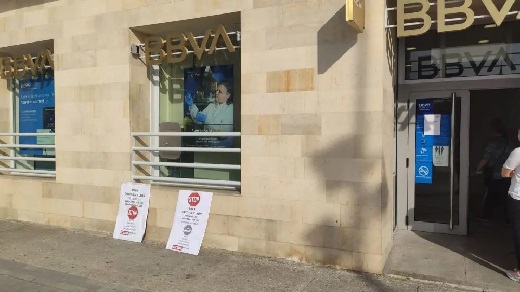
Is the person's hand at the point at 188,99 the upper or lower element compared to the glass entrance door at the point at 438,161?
upper

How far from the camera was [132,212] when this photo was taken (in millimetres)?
6801

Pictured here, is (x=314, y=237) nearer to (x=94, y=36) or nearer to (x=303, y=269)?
(x=303, y=269)

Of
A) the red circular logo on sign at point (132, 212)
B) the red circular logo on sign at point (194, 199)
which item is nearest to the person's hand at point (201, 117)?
the red circular logo on sign at point (194, 199)

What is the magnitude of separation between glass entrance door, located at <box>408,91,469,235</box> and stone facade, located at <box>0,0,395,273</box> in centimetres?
87

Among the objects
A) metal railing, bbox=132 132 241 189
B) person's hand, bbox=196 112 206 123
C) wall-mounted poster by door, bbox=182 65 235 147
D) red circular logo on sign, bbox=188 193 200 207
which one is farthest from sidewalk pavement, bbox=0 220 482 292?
person's hand, bbox=196 112 206 123

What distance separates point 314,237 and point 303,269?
42cm

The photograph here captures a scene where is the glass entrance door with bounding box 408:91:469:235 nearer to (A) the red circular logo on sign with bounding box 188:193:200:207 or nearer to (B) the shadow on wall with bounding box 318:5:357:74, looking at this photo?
(B) the shadow on wall with bounding box 318:5:357:74

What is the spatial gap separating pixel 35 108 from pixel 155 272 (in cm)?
543

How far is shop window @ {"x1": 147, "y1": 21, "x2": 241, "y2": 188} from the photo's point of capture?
6.73 metres

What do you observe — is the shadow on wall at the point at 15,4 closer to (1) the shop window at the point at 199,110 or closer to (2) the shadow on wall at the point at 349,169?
(1) the shop window at the point at 199,110

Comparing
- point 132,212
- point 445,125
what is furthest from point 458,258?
point 132,212

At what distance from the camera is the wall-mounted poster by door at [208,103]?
6914 mm

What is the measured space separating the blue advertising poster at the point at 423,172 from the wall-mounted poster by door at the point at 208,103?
9.53ft

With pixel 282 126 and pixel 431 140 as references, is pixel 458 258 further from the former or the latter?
pixel 282 126
